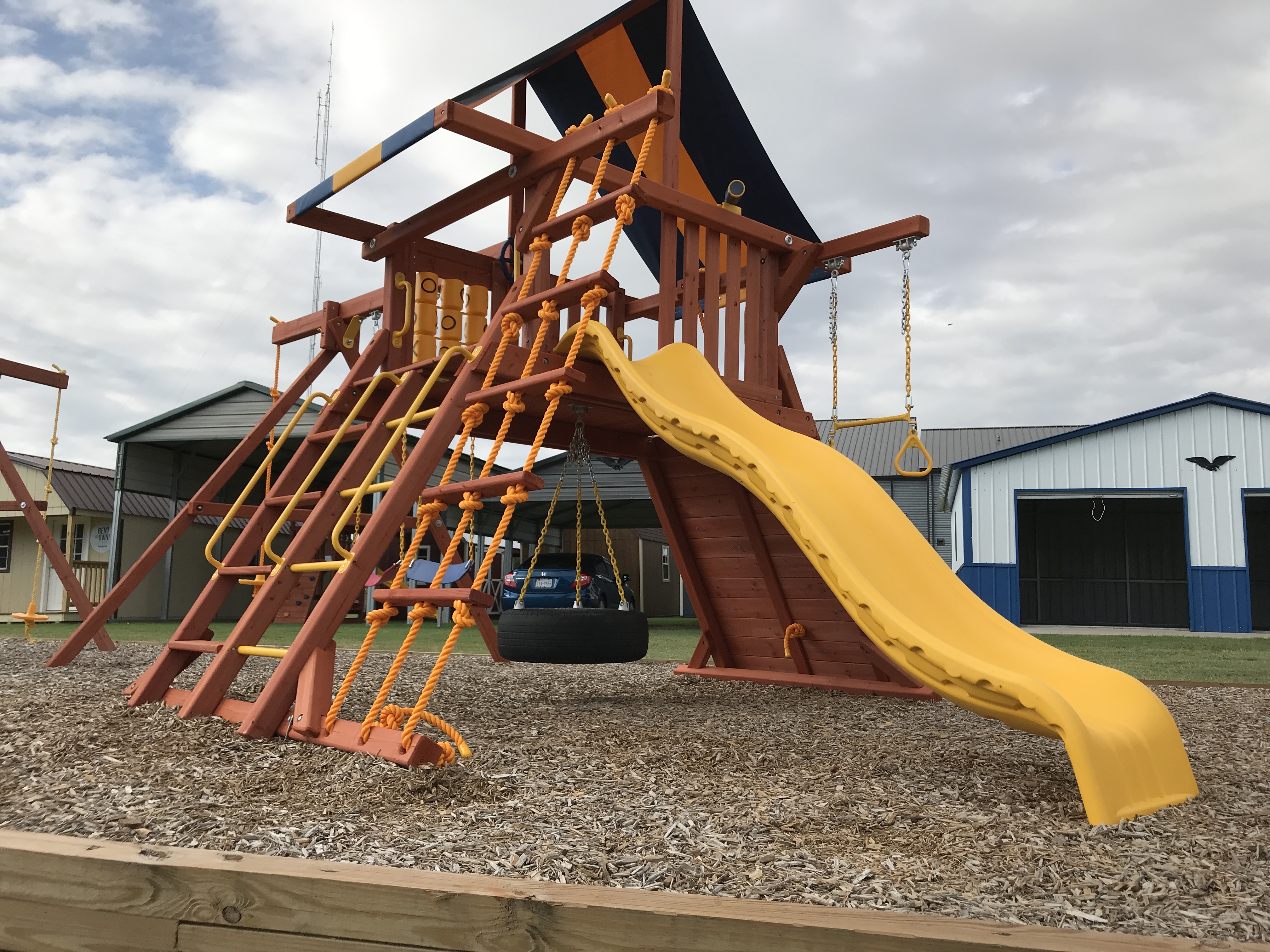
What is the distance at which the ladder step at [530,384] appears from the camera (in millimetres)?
3811

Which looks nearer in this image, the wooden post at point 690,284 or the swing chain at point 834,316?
the wooden post at point 690,284

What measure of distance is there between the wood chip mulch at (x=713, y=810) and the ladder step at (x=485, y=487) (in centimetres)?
111

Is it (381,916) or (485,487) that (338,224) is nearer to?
(485,487)

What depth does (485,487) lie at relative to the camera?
3.57 metres

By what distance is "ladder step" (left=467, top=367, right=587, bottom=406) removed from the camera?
3.81 meters

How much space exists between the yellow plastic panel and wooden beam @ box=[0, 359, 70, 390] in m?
6.22

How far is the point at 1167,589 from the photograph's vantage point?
22266mm

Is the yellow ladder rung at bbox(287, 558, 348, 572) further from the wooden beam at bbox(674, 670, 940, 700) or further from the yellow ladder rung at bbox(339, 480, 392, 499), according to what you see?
the wooden beam at bbox(674, 670, 940, 700)

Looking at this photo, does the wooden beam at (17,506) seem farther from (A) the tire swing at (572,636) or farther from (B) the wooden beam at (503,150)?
(A) the tire swing at (572,636)

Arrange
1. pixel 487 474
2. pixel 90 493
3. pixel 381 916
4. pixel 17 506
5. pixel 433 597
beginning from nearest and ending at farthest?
pixel 381 916 → pixel 433 597 → pixel 487 474 → pixel 17 506 → pixel 90 493

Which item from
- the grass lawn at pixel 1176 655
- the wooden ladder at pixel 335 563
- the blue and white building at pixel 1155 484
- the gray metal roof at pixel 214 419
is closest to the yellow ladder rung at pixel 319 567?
the wooden ladder at pixel 335 563

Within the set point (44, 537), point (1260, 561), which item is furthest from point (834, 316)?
point (1260, 561)

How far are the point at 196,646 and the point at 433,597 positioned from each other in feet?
7.32

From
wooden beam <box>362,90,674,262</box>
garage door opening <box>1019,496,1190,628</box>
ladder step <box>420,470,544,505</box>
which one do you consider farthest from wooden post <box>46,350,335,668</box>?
garage door opening <box>1019,496,1190,628</box>
